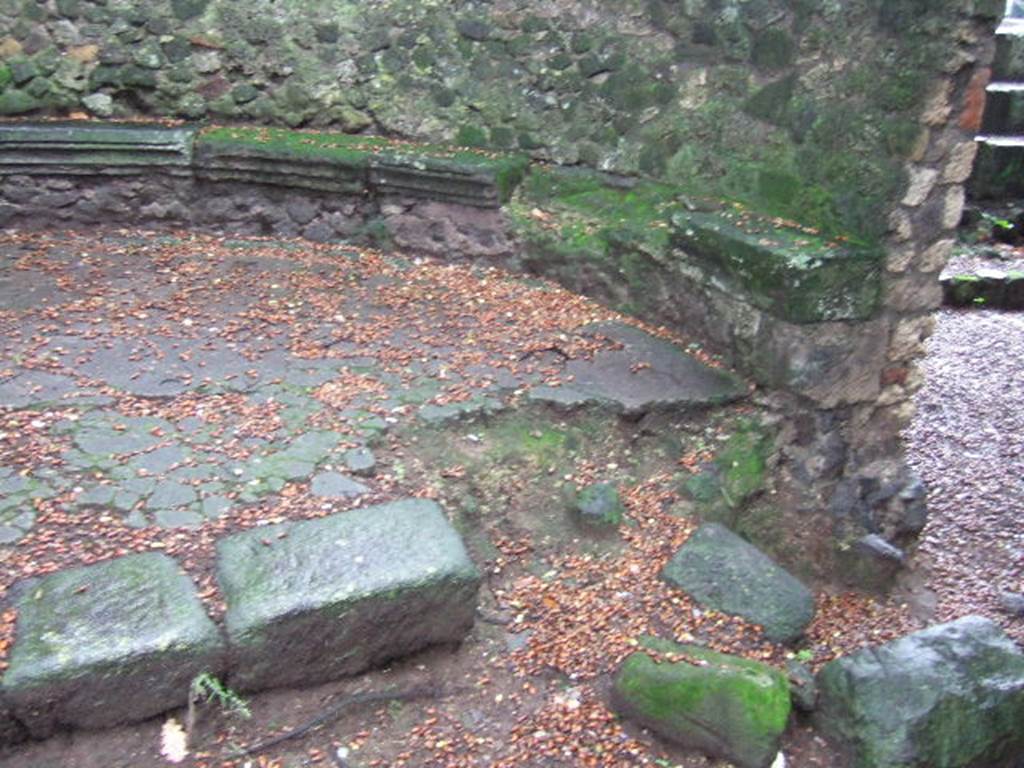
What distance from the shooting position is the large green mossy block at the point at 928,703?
8.91 ft

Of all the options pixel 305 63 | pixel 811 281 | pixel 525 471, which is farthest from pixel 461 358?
pixel 305 63

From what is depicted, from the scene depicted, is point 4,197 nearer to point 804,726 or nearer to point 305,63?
point 305,63

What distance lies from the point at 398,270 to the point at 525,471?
178 cm

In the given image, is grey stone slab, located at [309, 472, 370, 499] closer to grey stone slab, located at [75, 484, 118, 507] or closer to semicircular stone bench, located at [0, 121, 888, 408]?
grey stone slab, located at [75, 484, 118, 507]

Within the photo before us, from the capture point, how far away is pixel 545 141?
201 inches

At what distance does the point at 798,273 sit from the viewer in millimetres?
3732

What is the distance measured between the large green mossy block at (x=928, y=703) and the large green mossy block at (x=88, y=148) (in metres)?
3.94

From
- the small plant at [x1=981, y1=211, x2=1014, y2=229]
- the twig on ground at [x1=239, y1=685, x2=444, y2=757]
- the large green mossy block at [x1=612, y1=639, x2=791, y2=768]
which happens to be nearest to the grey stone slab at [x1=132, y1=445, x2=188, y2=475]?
the twig on ground at [x1=239, y1=685, x2=444, y2=757]

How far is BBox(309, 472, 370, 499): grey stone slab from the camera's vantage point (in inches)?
126

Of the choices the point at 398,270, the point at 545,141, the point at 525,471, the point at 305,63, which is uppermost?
the point at 305,63

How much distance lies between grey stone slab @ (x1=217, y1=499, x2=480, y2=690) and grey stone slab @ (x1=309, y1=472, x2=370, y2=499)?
191 millimetres

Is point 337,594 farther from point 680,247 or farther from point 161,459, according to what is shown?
point 680,247

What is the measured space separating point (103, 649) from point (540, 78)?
357 centimetres

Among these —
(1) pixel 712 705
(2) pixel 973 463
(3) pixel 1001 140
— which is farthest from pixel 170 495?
(3) pixel 1001 140
